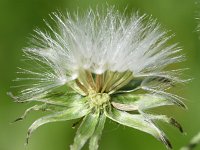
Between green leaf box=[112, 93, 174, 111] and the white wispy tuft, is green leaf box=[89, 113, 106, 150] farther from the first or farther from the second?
the white wispy tuft

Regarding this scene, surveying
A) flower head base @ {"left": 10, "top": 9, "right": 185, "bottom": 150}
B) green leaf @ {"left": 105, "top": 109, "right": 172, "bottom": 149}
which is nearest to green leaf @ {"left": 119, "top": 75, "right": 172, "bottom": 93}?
flower head base @ {"left": 10, "top": 9, "right": 185, "bottom": 150}

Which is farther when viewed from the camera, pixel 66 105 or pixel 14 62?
pixel 14 62

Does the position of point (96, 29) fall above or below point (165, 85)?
above

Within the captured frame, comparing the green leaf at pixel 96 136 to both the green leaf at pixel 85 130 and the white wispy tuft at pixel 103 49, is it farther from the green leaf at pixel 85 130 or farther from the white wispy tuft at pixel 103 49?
the white wispy tuft at pixel 103 49

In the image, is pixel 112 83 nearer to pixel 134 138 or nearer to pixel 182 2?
pixel 134 138

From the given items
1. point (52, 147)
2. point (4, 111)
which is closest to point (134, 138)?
point (52, 147)

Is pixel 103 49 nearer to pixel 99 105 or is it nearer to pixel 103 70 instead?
pixel 103 70
